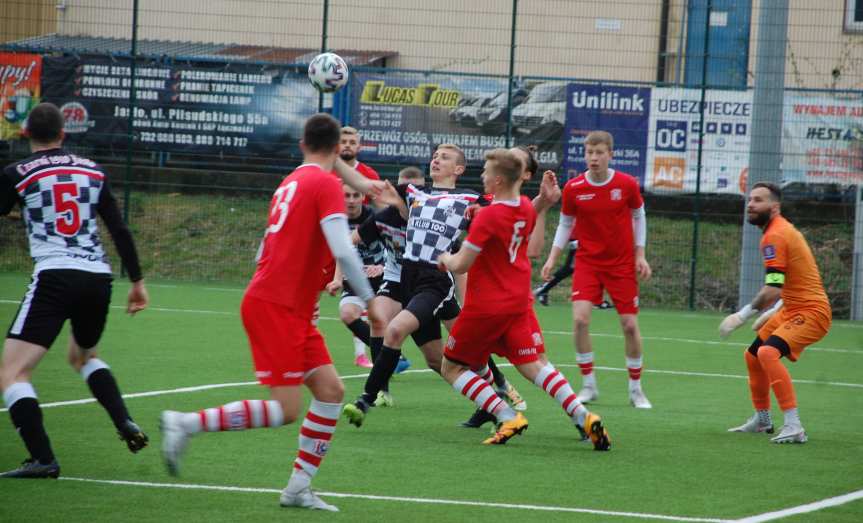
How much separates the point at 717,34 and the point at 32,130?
54.6 ft

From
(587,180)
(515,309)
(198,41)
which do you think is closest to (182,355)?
(587,180)

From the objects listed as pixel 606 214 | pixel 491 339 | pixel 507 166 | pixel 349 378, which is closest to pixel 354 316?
pixel 349 378

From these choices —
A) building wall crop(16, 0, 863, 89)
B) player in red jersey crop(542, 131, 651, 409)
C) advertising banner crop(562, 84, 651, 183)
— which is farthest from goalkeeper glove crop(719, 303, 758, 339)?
building wall crop(16, 0, 863, 89)

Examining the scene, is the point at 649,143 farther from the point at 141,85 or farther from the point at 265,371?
the point at 265,371

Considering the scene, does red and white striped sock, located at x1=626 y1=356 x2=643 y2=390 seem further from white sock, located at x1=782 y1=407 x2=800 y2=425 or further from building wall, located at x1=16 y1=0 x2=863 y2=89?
building wall, located at x1=16 y1=0 x2=863 y2=89

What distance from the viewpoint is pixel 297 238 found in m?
5.89

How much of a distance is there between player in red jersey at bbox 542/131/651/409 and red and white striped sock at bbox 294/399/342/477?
4.18 meters

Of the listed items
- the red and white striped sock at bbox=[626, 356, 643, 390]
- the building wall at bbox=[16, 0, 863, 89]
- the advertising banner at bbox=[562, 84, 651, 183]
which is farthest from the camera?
the building wall at bbox=[16, 0, 863, 89]

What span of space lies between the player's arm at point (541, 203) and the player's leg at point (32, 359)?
2947mm

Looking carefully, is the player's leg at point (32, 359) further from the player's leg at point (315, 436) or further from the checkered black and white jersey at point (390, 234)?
the checkered black and white jersey at point (390, 234)

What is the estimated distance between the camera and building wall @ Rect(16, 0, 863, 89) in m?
20.8

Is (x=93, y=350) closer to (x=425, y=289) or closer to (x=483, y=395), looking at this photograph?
(x=483, y=395)

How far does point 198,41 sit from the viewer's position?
71.5 feet

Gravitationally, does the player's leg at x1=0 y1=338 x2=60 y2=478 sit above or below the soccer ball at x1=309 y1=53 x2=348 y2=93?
below
